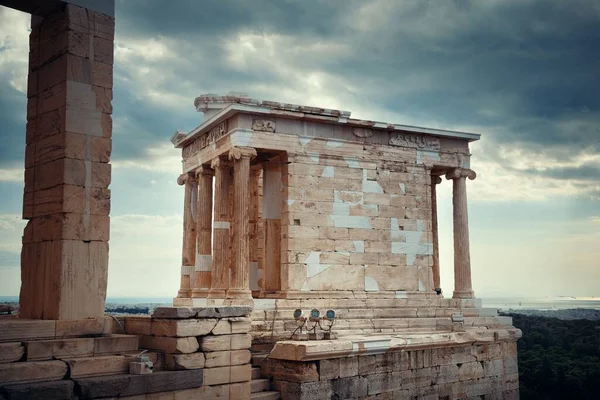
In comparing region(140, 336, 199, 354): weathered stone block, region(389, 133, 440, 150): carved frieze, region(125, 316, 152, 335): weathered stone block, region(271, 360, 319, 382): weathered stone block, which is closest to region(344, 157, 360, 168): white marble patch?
region(389, 133, 440, 150): carved frieze

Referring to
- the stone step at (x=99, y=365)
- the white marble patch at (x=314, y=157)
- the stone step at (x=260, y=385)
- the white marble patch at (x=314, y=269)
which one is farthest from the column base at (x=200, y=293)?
the stone step at (x=99, y=365)

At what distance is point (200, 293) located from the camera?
20797mm

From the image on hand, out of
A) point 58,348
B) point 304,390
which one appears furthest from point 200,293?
point 58,348

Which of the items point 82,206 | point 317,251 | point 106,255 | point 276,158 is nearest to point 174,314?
point 106,255

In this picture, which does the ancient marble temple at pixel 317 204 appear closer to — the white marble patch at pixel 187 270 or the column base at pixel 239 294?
the column base at pixel 239 294

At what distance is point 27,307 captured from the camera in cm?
1219

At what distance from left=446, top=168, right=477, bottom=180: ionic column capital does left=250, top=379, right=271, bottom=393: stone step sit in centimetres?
1056

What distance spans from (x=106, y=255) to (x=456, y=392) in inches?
420

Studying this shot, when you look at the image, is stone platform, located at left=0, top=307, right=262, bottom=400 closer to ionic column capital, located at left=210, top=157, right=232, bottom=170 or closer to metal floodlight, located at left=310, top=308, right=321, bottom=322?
metal floodlight, located at left=310, top=308, right=321, bottom=322

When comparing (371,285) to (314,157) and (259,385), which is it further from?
(259,385)

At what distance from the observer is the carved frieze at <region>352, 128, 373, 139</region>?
20672 millimetres

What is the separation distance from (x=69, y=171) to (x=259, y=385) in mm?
6208

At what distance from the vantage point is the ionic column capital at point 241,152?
19.0 metres

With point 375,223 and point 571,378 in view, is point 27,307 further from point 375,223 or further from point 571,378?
point 571,378
